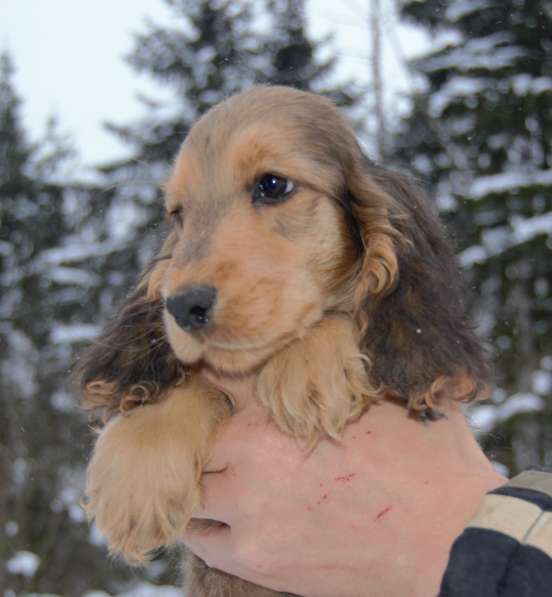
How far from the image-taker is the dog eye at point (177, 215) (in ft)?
9.63

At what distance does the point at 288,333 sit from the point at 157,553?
3.60 feet

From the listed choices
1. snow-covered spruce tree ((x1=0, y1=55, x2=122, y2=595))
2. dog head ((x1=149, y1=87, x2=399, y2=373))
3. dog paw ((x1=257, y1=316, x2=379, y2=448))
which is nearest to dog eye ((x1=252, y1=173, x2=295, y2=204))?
dog head ((x1=149, y1=87, x2=399, y2=373))

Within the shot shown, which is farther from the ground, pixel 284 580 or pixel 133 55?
pixel 284 580

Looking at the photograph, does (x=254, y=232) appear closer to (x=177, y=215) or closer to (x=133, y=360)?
(x=177, y=215)

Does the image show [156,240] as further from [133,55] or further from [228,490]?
[133,55]

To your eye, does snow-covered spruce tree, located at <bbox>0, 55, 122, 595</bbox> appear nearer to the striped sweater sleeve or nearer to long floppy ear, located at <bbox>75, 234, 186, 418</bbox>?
long floppy ear, located at <bbox>75, 234, 186, 418</bbox>

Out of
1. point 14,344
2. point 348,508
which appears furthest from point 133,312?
point 14,344

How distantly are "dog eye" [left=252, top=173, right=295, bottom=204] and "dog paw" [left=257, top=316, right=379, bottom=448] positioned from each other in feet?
1.50

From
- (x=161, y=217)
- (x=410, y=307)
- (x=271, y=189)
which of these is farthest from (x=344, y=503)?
(x=161, y=217)

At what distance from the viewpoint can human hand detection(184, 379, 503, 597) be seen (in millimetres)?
2328

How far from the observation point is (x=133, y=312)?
309 cm

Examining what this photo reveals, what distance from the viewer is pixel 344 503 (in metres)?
2.45

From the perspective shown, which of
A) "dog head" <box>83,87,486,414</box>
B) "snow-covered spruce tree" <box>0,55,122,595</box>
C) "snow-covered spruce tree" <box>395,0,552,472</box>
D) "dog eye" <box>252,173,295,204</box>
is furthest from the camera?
"snow-covered spruce tree" <box>0,55,122,595</box>

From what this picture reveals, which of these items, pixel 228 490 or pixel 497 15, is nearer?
pixel 228 490
